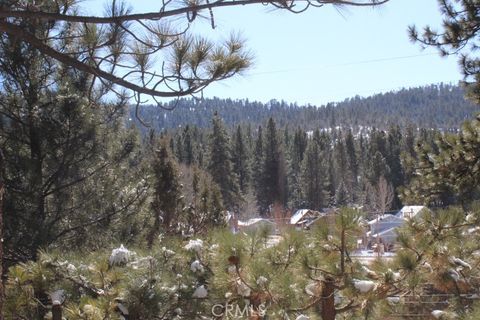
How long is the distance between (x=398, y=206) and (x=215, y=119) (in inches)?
728

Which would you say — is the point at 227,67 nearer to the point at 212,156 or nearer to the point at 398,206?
the point at 212,156

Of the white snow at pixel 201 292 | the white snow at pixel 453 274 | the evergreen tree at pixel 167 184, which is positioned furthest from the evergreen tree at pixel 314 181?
the white snow at pixel 453 274

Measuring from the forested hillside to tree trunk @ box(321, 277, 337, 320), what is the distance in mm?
126451

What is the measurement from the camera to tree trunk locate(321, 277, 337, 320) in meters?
2.76

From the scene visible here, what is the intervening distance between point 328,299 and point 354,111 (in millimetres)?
152079

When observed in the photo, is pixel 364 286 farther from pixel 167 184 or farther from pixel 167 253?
pixel 167 184

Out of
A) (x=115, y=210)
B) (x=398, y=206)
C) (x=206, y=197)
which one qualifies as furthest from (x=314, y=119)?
(x=115, y=210)

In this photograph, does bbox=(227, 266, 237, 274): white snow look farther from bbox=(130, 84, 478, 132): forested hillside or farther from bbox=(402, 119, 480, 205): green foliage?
bbox=(130, 84, 478, 132): forested hillside

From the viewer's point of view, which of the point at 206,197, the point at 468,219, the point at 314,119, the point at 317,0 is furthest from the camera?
the point at 314,119

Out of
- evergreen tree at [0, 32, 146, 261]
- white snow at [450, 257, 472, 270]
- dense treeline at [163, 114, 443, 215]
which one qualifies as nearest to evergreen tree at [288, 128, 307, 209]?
dense treeline at [163, 114, 443, 215]

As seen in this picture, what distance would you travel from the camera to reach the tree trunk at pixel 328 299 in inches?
109

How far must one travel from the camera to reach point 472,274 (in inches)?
120

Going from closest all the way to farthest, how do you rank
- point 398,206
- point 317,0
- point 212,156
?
point 317,0, point 212,156, point 398,206

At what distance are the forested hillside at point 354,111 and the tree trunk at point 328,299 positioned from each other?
12645cm
